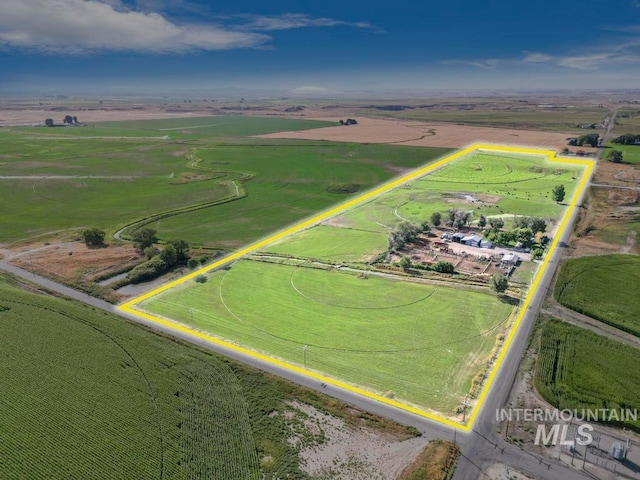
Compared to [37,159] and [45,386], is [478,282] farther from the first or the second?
[37,159]

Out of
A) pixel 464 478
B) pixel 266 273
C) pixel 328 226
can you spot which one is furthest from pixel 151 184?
pixel 464 478

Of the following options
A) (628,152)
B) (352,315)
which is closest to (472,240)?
(352,315)

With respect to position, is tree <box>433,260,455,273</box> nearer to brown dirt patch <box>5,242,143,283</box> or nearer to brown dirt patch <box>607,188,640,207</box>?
brown dirt patch <box>5,242,143,283</box>

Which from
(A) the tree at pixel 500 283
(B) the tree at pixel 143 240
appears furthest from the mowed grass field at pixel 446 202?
(B) the tree at pixel 143 240

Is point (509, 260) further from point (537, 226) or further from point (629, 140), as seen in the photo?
point (629, 140)

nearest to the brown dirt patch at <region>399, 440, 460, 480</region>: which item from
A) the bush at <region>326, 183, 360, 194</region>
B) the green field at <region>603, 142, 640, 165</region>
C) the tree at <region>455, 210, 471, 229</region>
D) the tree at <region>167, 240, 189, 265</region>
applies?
the tree at <region>167, 240, 189, 265</region>

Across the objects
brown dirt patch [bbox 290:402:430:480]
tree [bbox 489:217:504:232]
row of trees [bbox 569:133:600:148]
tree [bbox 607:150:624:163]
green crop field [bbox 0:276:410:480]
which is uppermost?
row of trees [bbox 569:133:600:148]

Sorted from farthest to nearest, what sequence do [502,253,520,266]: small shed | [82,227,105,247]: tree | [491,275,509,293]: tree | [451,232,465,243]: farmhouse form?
1. [82,227,105,247]: tree
2. [451,232,465,243]: farmhouse
3. [502,253,520,266]: small shed
4. [491,275,509,293]: tree

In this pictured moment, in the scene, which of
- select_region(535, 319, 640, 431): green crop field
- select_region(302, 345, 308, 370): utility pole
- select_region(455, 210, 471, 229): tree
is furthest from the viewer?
select_region(455, 210, 471, 229): tree
